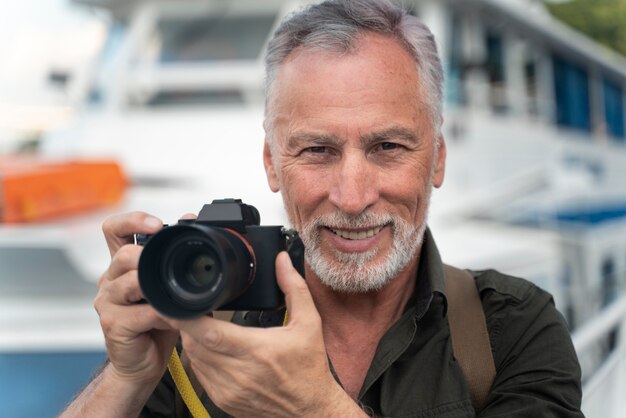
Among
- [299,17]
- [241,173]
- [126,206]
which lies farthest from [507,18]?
[299,17]

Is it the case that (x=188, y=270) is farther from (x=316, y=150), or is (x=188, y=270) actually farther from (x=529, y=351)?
(x=529, y=351)

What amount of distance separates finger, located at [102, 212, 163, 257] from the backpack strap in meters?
0.56

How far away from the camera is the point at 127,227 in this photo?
1.27m

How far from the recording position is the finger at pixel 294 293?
3.62 ft

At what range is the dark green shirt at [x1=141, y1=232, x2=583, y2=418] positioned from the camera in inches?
50.9

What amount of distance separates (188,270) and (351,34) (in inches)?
22.2

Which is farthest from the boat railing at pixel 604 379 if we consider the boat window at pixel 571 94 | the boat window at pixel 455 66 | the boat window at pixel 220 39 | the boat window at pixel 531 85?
the boat window at pixel 571 94

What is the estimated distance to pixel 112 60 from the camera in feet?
18.0

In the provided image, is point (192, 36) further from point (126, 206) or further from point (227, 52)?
point (126, 206)

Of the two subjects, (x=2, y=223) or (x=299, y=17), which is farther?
(x=2, y=223)

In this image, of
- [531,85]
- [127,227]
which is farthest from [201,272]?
[531,85]

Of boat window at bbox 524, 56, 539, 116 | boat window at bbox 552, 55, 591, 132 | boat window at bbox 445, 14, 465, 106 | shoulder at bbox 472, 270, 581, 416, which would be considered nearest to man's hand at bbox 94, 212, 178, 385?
shoulder at bbox 472, 270, 581, 416

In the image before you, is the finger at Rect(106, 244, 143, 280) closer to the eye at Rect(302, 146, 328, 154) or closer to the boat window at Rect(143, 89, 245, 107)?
the eye at Rect(302, 146, 328, 154)

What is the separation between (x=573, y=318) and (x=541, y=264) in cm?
68
